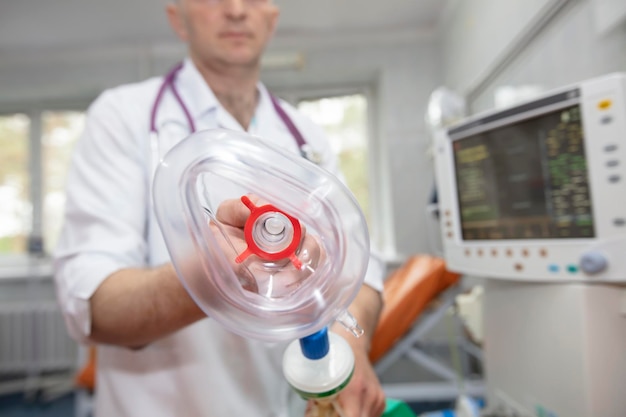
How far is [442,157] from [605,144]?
0.46 meters

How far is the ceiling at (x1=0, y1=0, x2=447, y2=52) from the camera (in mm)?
2775

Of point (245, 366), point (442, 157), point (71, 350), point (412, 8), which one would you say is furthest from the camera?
point (71, 350)

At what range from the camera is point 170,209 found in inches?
12.8

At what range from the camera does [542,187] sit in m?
0.83

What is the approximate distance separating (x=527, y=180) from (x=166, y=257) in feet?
2.34

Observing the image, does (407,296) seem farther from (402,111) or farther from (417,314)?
(402,111)

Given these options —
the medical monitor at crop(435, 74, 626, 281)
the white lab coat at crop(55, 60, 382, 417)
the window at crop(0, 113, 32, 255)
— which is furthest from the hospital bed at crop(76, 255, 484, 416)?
the window at crop(0, 113, 32, 255)

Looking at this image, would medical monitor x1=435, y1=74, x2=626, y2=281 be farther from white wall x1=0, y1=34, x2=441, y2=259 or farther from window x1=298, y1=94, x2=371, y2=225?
window x1=298, y1=94, x2=371, y2=225

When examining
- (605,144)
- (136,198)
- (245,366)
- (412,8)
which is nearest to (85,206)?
(136,198)

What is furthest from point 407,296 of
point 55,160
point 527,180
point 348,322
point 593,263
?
point 55,160

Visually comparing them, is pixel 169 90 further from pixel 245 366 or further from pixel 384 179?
pixel 384 179

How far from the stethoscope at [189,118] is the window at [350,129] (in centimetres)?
277

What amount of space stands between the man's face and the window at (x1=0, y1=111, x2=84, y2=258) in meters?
3.40

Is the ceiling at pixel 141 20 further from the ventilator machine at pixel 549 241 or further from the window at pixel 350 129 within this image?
the ventilator machine at pixel 549 241
